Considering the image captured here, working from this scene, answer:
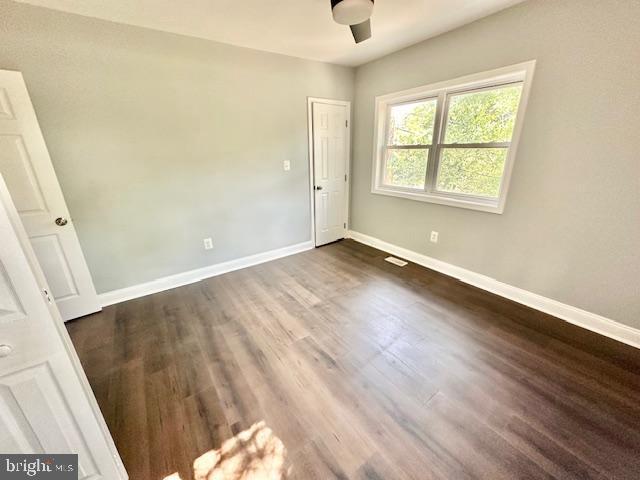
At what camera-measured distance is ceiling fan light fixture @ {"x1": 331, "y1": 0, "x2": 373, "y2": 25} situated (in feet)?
5.03

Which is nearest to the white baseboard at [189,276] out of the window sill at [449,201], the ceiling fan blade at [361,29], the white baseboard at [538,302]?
the window sill at [449,201]

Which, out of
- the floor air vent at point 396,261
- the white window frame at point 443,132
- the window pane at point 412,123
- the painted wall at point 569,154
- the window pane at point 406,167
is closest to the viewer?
the painted wall at point 569,154

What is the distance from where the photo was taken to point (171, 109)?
8.18 feet

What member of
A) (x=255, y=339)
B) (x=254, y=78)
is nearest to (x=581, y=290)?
(x=255, y=339)

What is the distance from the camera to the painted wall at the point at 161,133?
6.69 ft

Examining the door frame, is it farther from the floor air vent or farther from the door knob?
the door knob

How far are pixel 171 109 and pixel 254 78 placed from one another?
0.98 metres

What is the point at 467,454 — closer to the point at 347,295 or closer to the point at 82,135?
the point at 347,295

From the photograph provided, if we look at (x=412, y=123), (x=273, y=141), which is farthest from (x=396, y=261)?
(x=273, y=141)

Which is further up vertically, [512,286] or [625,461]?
[512,286]

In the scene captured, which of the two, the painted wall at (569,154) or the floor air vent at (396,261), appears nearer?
the painted wall at (569,154)

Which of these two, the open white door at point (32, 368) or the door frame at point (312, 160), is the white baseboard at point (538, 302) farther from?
the open white door at point (32, 368)

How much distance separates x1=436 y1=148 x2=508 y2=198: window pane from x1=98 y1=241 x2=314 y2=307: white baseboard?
211 cm

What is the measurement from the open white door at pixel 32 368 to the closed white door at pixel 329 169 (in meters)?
3.13
